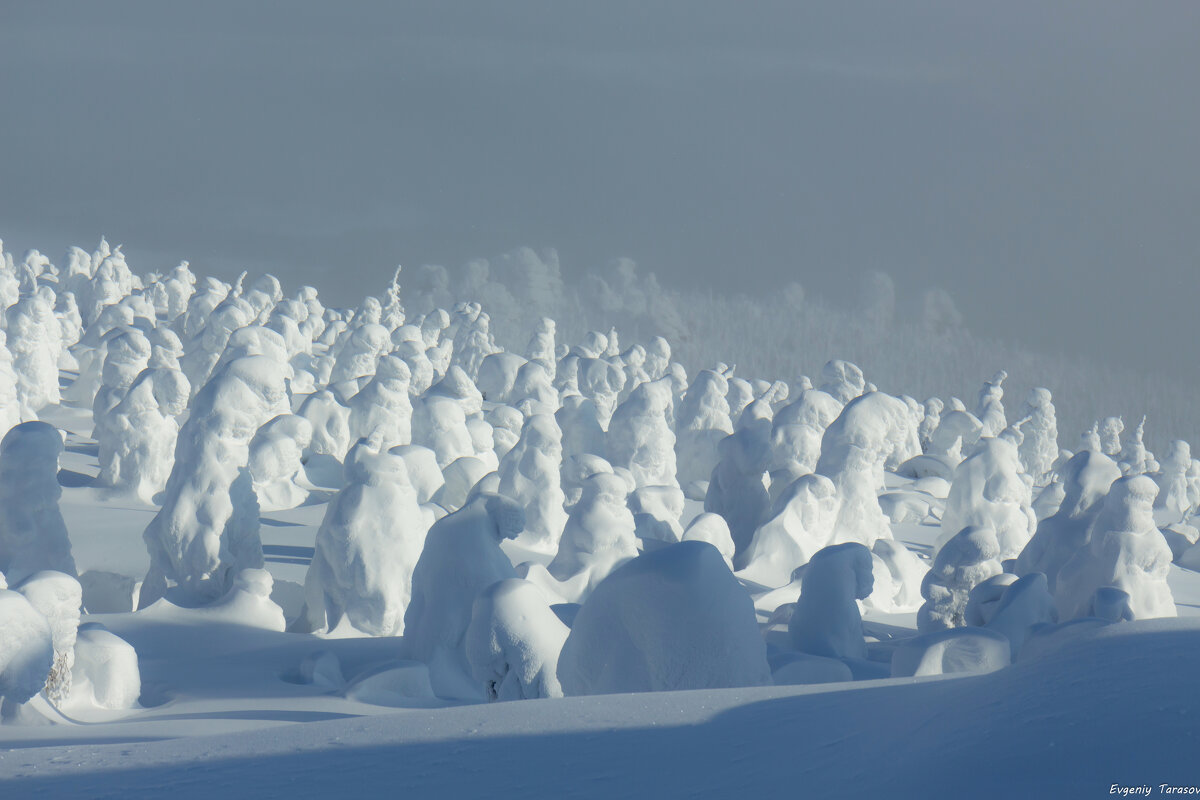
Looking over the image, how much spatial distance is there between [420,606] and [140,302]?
26625 mm

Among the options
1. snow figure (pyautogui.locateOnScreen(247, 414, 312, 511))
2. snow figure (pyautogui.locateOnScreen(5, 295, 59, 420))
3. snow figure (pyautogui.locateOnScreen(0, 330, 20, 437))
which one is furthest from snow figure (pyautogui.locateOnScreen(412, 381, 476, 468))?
snow figure (pyautogui.locateOnScreen(5, 295, 59, 420))

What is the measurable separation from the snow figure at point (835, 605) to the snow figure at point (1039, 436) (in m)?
23.5

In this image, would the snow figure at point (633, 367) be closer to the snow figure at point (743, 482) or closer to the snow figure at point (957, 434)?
the snow figure at point (957, 434)

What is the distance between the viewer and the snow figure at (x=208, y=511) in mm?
12602

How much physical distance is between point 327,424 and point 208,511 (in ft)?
29.8

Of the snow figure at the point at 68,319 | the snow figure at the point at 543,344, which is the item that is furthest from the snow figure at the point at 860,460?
the snow figure at the point at 68,319

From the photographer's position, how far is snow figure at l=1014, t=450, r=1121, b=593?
45.2 feet

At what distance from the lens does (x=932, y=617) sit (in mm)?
12477

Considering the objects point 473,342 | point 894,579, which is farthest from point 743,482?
point 473,342

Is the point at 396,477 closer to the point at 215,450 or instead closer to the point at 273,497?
the point at 215,450

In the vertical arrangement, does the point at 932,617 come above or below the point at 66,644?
below

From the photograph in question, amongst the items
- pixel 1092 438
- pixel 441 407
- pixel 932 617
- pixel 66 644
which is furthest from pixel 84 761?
pixel 1092 438

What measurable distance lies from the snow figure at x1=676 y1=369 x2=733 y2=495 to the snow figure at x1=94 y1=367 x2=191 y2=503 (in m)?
12.0

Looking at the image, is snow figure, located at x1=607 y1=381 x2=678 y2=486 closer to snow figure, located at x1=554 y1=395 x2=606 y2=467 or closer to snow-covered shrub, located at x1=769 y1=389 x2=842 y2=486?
snow figure, located at x1=554 y1=395 x2=606 y2=467
